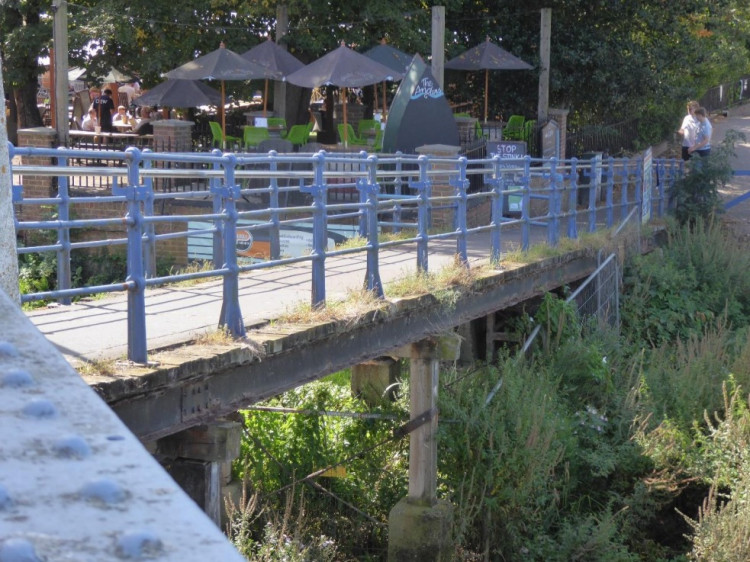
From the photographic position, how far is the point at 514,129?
2220 centimetres

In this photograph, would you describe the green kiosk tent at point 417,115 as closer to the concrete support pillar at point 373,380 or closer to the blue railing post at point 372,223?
the concrete support pillar at point 373,380

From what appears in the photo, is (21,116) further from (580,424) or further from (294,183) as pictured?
(580,424)

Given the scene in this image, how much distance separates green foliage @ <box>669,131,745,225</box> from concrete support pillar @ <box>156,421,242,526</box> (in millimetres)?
13644

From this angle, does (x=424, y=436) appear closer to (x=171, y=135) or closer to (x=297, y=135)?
(x=171, y=135)

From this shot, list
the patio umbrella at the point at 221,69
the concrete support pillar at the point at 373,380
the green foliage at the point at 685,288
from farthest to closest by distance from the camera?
the patio umbrella at the point at 221,69 < the green foliage at the point at 685,288 < the concrete support pillar at the point at 373,380

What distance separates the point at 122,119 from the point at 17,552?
29525 mm

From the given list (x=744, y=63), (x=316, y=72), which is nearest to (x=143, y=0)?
(x=316, y=72)

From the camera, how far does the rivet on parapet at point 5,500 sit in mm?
1571

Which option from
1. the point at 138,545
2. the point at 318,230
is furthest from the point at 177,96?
the point at 138,545

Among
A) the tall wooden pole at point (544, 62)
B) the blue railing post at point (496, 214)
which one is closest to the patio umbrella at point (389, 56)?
the tall wooden pole at point (544, 62)

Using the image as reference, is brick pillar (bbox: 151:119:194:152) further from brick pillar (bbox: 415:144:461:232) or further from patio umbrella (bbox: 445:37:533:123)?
patio umbrella (bbox: 445:37:533:123)

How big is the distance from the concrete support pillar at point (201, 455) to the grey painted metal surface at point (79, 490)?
4.70m

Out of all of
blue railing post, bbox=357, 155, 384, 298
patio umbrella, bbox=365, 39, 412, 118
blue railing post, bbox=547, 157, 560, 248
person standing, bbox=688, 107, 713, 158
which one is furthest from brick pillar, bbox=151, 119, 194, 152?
blue railing post, bbox=357, 155, 384, 298

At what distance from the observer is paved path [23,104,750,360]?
6263mm
